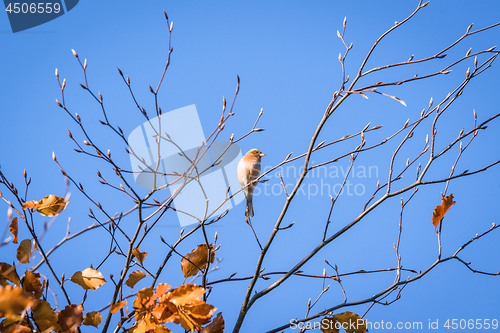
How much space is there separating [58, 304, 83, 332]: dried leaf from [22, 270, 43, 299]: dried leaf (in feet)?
0.22

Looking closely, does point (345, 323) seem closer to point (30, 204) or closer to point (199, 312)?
point (199, 312)

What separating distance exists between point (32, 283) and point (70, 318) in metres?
0.11

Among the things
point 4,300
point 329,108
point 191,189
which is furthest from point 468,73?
point 191,189

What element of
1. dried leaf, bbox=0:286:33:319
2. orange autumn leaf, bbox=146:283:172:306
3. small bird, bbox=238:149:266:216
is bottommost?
dried leaf, bbox=0:286:33:319

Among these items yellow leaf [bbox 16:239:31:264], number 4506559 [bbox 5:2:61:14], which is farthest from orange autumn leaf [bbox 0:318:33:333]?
number 4506559 [bbox 5:2:61:14]

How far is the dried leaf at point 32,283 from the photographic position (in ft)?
2.48

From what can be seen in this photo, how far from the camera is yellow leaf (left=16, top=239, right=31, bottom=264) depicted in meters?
0.81

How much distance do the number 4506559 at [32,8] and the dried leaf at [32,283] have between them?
5.36ft

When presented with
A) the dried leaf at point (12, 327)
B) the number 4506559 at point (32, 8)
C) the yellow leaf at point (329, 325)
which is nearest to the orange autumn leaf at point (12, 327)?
the dried leaf at point (12, 327)

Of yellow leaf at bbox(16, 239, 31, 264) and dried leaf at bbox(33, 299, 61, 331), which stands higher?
yellow leaf at bbox(16, 239, 31, 264)

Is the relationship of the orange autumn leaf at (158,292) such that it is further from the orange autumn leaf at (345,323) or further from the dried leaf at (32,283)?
the orange autumn leaf at (345,323)

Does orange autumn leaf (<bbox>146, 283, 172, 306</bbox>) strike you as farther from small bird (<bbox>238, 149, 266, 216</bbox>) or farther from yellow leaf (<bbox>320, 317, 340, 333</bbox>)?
small bird (<bbox>238, 149, 266, 216</bbox>)

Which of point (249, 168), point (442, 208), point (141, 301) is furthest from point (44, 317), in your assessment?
point (249, 168)

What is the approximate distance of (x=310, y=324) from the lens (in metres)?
1.10
